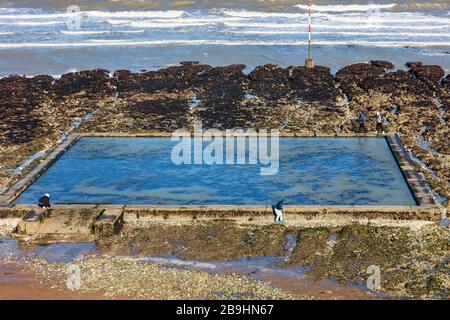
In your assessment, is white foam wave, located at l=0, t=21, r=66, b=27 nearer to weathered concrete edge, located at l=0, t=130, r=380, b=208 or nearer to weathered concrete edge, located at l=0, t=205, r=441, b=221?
weathered concrete edge, located at l=0, t=130, r=380, b=208

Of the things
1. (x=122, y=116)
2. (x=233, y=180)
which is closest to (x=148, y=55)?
(x=122, y=116)

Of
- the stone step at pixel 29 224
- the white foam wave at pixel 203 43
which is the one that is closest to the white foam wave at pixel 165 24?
the white foam wave at pixel 203 43

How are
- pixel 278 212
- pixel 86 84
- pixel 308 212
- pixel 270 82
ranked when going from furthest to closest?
pixel 86 84 → pixel 270 82 → pixel 308 212 → pixel 278 212

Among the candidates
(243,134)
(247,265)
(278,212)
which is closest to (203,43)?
(243,134)

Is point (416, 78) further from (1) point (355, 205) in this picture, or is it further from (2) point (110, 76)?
(1) point (355, 205)

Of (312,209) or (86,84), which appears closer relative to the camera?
(312,209)

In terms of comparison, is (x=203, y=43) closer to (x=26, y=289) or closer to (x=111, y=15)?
(x=111, y=15)

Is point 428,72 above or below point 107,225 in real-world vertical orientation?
above
